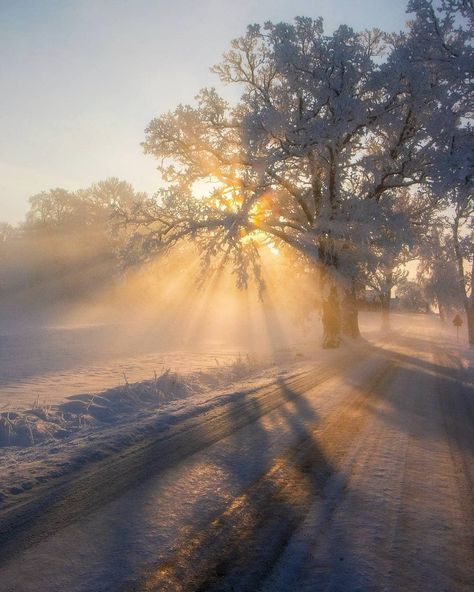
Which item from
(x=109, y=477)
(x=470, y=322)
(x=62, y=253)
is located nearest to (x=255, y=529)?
(x=109, y=477)

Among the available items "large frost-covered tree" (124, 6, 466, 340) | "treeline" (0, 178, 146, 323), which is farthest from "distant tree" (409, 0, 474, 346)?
"treeline" (0, 178, 146, 323)

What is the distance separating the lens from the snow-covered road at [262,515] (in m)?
2.87

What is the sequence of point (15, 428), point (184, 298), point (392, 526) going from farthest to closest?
point (184, 298) < point (15, 428) < point (392, 526)

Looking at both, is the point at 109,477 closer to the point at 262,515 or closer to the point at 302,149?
the point at 262,515

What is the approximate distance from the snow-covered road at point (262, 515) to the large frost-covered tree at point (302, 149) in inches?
451

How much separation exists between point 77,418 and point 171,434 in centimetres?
224

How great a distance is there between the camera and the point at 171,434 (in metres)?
6.09

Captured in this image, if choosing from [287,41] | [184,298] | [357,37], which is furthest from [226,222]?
[184,298]

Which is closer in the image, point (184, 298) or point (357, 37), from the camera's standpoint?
point (357, 37)

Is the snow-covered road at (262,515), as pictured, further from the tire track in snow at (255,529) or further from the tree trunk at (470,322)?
the tree trunk at (470,322)

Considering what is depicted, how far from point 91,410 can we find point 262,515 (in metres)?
5.26

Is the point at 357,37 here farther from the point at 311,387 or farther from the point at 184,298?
the point at 184,298

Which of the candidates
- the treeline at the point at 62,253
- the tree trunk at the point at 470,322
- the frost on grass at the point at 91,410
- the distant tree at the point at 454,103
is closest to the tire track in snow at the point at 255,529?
the frost on grass at the point at 91,410

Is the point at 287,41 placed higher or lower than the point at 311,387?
higher
